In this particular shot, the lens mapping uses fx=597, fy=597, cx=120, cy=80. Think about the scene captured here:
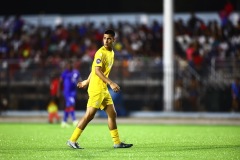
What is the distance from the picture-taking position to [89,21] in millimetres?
34750

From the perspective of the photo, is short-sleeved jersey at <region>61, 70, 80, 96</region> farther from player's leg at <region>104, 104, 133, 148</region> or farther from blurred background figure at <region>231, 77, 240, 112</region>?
player's leg at <region>104, 104, 133, 148</region>

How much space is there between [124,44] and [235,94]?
6842 millimetres

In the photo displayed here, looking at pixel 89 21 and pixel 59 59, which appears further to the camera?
pixel 89 21

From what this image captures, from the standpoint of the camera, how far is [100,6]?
123 feet

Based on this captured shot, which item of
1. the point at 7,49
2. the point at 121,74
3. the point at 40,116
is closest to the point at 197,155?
the point at 121,74

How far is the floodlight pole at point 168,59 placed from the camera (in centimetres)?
2952

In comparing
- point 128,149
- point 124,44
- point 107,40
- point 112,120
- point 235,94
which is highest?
point 124,44

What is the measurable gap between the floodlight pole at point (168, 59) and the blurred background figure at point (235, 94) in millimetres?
3054

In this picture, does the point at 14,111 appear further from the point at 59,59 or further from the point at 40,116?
the point at 59,59

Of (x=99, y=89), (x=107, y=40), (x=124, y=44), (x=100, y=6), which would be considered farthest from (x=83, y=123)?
(x=100, y=6)

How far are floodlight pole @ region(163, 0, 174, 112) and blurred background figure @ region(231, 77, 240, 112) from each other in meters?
3.05

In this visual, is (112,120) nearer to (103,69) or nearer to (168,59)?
(103,69)

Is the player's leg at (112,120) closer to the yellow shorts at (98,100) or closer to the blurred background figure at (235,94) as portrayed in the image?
the yellow shorts at (98,100)

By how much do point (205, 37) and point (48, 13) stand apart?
11594 mm
